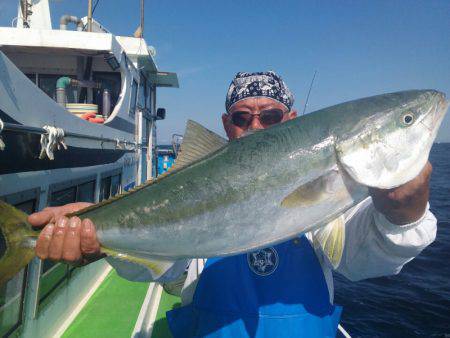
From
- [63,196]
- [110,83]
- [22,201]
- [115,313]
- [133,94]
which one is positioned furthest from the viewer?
[133,94]

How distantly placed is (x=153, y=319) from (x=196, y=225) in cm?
325

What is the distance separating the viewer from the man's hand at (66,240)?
6.77 ft

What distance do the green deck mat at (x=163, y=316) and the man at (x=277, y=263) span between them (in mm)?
1728

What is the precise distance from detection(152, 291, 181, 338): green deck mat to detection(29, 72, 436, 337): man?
173cm

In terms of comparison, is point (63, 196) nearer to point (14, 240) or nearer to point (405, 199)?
point (14, 240)

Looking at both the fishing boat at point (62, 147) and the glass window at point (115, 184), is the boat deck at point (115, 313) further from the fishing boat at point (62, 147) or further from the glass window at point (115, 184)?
the glass window at point (115, 184)

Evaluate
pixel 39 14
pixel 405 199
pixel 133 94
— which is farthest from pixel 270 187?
pixel 39 14

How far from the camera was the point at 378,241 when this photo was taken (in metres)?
2.21

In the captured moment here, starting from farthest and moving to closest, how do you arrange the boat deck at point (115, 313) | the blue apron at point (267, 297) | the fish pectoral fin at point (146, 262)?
the boat deck at point (115, 313)
the blue apron at point (267, 297)
the fish pectoral fin at point (146, 262)

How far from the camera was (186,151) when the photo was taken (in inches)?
88.8

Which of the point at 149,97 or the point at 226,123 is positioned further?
the point at 149,97

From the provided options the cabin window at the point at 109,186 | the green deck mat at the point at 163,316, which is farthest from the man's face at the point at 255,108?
the cabin window at the point at 109,186

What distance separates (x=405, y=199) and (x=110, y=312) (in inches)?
180

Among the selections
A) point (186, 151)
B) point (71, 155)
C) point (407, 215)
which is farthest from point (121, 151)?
point (407, 215)
